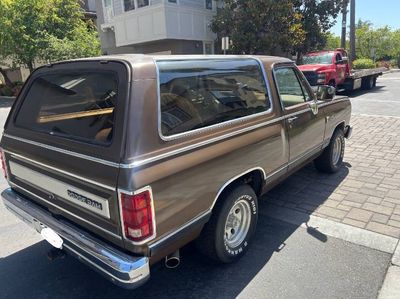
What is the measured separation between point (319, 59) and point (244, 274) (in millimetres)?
13420

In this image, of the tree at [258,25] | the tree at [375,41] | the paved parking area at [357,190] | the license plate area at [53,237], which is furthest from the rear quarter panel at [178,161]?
the tree at [375,41]

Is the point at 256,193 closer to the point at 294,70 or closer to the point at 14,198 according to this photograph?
the point at 294,70

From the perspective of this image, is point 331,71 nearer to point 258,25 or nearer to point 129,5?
point 258,25

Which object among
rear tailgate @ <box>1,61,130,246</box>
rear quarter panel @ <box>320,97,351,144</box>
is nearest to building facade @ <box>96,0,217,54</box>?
rear quarter panel @ <box>320,97,351,144</box>

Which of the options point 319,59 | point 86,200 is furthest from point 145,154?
point 319,59

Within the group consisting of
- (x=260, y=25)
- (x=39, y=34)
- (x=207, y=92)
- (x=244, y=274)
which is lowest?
(x=244, y=274)

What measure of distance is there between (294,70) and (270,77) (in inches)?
29.7

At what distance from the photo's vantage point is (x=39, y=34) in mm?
20109

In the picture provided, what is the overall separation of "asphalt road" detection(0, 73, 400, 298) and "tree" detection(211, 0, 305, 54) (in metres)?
16.2

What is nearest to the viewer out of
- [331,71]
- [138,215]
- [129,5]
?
[138,215]

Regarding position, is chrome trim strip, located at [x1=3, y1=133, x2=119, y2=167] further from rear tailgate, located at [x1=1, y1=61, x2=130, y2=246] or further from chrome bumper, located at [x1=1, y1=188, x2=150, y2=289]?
chrome bumper, located at [x1=1, y1=188, x2=150, y2=289]

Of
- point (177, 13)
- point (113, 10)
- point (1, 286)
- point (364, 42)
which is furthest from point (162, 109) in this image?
point (364, 42)

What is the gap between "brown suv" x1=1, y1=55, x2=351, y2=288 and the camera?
7.06ft

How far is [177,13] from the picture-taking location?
1705cm
